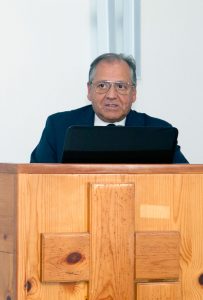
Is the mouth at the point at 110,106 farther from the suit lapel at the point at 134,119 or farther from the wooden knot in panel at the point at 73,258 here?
the wooden knot in panel at the point at 73,258

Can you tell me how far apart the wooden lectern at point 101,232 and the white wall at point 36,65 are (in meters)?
1.50

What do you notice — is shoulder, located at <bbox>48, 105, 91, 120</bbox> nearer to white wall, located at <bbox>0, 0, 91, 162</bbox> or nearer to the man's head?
the man's head

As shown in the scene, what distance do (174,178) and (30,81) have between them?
1639 millimetres

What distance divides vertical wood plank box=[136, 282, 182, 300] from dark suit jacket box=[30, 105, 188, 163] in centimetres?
97

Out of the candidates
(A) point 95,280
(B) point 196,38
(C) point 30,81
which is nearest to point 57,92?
(C) point 30,81

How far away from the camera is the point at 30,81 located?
298 centimetres

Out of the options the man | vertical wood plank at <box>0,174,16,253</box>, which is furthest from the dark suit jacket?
vertical wood plank at <box>0,174,16,253</box>

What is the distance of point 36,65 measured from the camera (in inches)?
118

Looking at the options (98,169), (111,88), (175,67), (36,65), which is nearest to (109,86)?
(111,88)

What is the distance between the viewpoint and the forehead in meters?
2.48

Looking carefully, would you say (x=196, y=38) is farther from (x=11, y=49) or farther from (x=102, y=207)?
(x=102, y=207)

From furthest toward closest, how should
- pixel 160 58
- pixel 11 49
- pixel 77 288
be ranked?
1. pixel 160 58
2. pixel 11 49
3. pixel 77 288

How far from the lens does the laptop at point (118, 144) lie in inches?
60.4

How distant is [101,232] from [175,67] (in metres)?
1.99
